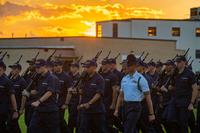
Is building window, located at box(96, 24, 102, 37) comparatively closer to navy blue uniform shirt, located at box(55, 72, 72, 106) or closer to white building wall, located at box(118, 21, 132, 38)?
white building wall, located at box(118, 21, 132, 38)

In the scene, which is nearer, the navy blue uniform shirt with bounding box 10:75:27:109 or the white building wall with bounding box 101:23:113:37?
the navy blue uniform shirt with bounding box 10:75:27:109

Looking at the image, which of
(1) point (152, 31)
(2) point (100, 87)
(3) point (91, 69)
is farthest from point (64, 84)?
(1) point (152, 31)

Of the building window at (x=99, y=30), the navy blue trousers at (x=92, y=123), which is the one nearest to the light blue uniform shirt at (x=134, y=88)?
the navy blue trousers at (x=92, y=123)

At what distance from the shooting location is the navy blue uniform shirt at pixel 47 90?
11.3 metres

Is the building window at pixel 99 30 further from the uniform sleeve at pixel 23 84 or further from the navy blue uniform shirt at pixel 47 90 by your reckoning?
the navy blue uniform shirt at pixel 47 90

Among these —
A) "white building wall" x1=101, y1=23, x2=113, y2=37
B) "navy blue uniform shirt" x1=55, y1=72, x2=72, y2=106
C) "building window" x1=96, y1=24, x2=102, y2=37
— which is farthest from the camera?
"building window" x1=96, y1=24, x2=102, y2=37

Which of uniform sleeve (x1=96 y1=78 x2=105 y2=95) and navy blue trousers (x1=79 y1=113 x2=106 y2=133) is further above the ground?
uniform sleeve (x1=96 y1=78 x2=105 y2=95)

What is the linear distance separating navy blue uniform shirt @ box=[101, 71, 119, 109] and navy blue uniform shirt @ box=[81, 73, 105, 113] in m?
1.77

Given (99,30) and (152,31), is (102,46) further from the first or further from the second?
(152,31)

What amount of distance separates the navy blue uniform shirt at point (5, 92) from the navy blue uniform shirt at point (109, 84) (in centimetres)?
289

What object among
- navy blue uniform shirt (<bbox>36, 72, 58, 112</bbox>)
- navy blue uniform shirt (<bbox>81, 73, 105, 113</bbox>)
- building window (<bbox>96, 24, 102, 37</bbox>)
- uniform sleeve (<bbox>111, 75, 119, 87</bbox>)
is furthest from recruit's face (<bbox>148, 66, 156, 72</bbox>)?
building window (<bbox>96, 24, 102, 37</bbox>)

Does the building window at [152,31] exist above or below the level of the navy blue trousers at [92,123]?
above

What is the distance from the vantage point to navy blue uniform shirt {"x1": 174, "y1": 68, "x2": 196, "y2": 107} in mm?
12391

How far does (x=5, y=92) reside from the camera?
39.8 ft
